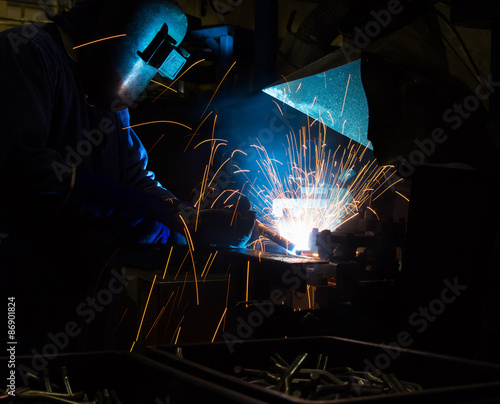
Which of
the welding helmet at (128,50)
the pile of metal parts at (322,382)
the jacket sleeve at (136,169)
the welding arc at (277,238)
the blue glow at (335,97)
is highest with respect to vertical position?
the blue glow at (335,97)

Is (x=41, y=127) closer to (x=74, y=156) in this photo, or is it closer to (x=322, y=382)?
(x=74, y=156)

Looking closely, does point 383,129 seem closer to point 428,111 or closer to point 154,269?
point 428,111

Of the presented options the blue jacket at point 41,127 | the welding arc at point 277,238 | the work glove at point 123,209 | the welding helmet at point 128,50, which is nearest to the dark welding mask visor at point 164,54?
the welding helmet at point 128,50

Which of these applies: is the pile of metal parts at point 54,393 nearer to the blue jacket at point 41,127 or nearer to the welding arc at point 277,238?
the blue jacket at point 41,127

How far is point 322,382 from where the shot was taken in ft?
3.73

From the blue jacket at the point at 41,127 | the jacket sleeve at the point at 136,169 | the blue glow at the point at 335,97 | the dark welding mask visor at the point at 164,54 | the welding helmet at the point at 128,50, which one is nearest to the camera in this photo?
the blue jacket at the point at 41,127

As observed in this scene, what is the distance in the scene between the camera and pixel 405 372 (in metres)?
1.27

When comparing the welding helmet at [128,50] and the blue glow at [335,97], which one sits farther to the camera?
the blue glow at [335,97]

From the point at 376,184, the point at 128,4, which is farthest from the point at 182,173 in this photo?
the point at 128,4

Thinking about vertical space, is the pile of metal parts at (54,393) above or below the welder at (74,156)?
below

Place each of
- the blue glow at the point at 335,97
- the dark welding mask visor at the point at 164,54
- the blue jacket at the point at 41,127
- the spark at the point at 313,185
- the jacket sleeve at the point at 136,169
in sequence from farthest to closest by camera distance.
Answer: the spark at the point at 313,185 → the jacket sleeve at the point at 136,169 → the blue glow at the point at 335,97 → the dark welding mask visor at the point at 164,54 → the blue jacket at the point at 41,127

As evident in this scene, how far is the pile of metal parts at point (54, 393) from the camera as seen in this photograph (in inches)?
40.5

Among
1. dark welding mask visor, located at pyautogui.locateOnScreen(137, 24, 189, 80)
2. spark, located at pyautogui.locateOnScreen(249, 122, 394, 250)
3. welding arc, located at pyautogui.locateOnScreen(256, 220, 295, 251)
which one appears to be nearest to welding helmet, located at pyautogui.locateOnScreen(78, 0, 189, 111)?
dark welding mask visor, located at pyautogui.locateOnScreen(137, 24, 189, 80)

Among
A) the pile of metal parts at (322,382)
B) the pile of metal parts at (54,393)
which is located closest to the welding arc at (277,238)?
the pile of metal parts at (322,382)
